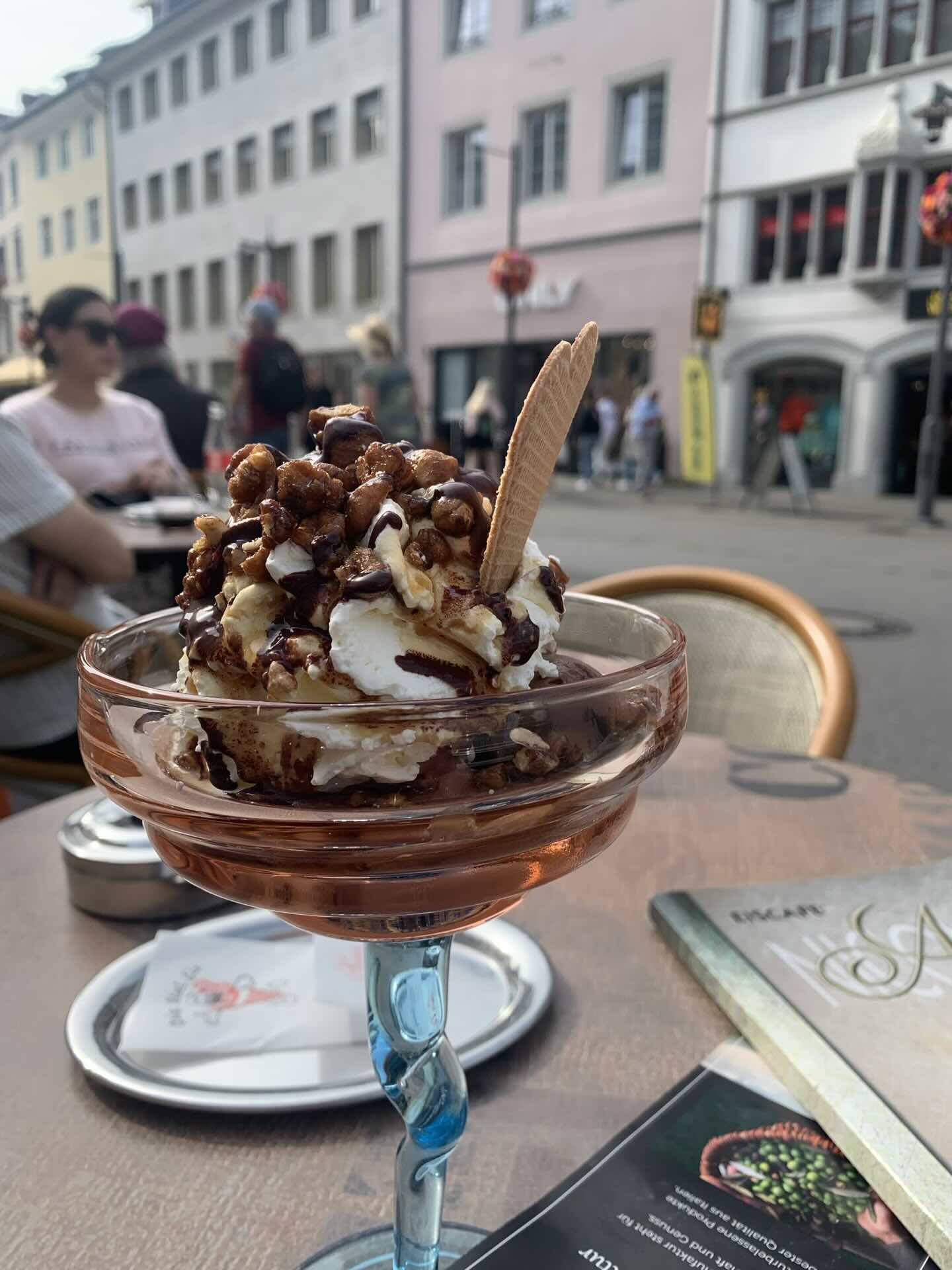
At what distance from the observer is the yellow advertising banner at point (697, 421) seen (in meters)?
14.2

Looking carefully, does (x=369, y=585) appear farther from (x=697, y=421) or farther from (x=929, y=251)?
(x=697, y=421)

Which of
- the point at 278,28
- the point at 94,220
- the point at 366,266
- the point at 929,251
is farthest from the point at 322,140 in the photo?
the point at 929,251

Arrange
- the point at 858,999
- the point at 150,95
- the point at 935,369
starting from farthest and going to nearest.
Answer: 1. the point at 150,95
2. the point at 935,369
3. the point at 858,999

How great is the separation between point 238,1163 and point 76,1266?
0.11 m

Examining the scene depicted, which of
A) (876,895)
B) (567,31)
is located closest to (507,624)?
(876,895)

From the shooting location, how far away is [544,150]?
54.4 feet

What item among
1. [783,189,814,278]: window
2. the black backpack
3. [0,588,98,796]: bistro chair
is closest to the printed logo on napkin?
[0,588,98,796]: bistro chair

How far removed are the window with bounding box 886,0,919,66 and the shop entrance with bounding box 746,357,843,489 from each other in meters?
3.78

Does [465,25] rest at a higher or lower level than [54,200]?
higher

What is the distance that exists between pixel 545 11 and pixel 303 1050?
18.5 m

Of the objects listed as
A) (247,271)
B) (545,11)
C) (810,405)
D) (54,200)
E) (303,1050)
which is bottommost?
(303,1050)

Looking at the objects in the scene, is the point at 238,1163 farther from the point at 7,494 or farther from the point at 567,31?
the point at 567,31

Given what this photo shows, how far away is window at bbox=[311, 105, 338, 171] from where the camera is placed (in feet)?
64.6

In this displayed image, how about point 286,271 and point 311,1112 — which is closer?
point 311,1112
